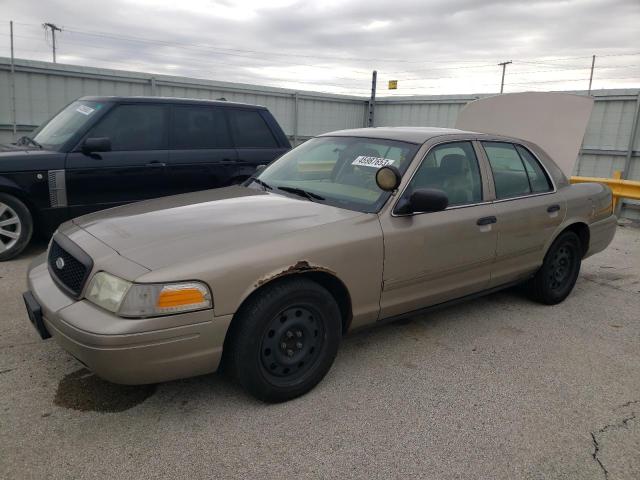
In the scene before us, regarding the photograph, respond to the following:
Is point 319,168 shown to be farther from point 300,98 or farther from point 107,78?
point 300,98

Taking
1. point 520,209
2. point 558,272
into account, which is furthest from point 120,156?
point 558,272

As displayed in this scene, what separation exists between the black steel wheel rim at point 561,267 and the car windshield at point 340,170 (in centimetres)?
203

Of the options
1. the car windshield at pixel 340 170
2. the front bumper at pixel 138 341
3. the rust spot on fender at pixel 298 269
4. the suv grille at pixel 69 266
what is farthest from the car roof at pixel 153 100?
the rust spot on fender at pixel 298 269

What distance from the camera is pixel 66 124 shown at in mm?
5828

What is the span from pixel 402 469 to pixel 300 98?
11.4 meters

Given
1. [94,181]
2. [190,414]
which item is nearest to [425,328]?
[190,414]

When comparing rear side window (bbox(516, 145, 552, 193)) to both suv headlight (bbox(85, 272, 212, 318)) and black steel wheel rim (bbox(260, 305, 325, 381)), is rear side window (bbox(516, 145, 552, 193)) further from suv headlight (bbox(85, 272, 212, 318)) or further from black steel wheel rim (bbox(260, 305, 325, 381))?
suv headlight (bbox(85, 272, 212, 318))

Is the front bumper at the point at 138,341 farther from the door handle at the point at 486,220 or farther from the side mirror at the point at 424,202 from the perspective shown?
the door handle at the point at 486,220

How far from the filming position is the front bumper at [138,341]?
7.73 ft

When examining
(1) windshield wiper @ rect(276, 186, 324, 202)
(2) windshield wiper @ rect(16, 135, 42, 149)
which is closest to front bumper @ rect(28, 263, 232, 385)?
(1) windshield wiper @ rect(276, 186, 324, 202)

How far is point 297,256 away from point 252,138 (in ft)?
13.9

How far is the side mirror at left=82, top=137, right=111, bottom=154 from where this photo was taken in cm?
538

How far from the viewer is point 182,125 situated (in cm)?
619

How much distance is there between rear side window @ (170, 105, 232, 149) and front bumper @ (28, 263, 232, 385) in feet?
12.7
